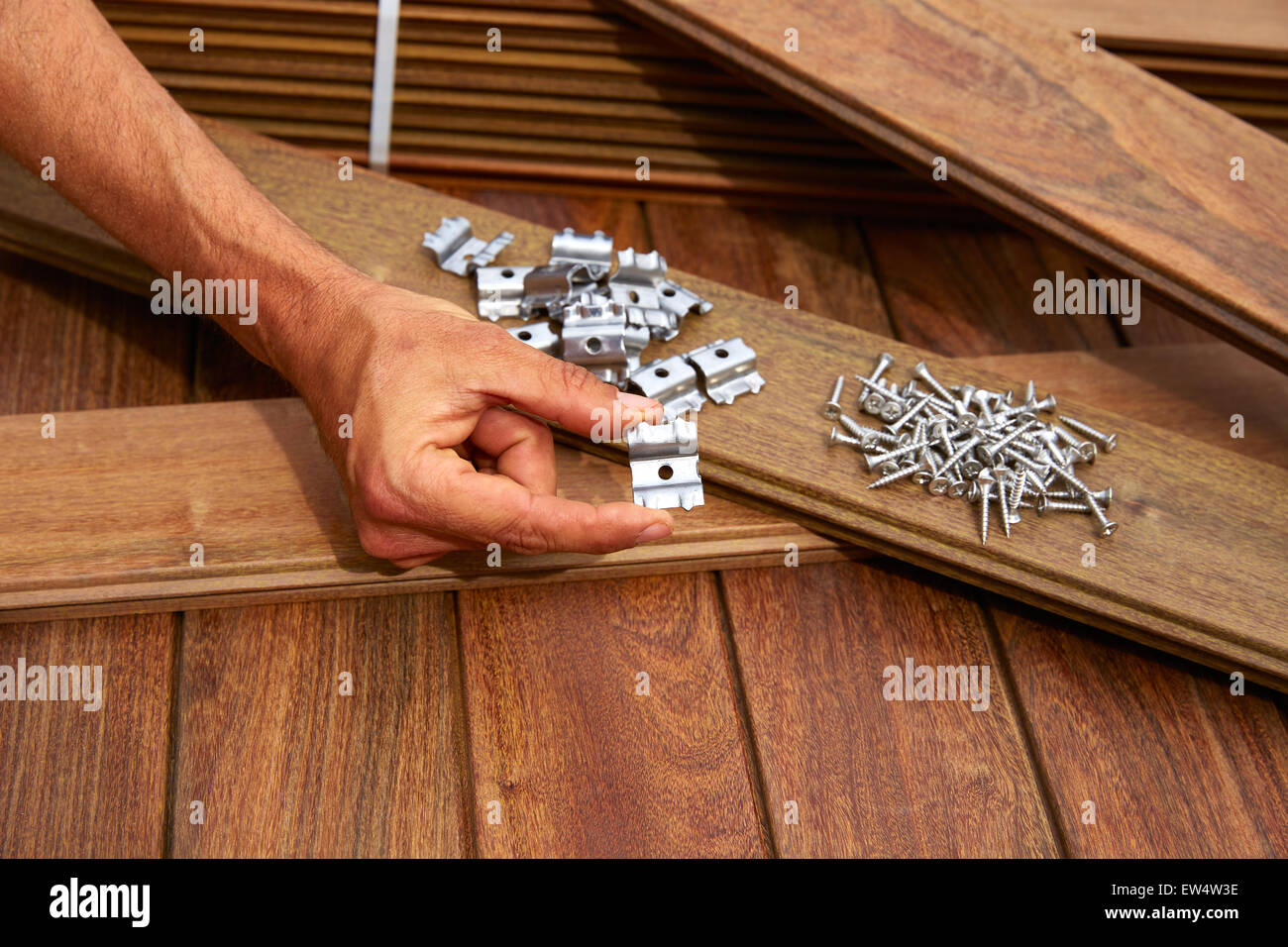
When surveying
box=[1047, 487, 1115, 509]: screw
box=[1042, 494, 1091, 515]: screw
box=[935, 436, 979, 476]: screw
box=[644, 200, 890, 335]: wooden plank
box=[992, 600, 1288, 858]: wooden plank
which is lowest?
box=[992, 600, 1288, 858]: wooden plank

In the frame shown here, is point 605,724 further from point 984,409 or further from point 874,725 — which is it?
point 984,409

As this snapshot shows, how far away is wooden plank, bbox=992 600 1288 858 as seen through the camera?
124cm

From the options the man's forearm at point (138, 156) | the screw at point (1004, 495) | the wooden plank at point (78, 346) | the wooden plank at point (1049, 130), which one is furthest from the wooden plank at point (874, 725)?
the wooden plank at point (78, 346)

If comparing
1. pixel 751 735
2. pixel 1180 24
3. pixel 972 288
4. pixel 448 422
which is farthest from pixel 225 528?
pixel 1180 24

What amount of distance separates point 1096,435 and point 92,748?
113 centimetres

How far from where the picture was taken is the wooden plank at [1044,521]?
4.11 ft

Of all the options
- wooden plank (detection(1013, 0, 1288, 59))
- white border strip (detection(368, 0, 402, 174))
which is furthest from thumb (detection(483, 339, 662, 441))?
wooden plank (detection(1013, 0, 1288, 59))

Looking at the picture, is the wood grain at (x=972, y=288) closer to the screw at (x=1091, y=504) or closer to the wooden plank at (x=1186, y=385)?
the wooden plank at (x=1186, y=385)

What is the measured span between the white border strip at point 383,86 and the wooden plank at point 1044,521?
325mm

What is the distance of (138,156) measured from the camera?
1.26 m

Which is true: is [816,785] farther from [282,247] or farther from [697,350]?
[282,247]

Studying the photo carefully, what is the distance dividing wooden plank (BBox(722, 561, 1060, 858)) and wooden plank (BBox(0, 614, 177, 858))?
62cm

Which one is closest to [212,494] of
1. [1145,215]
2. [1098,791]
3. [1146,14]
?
[1098,791]

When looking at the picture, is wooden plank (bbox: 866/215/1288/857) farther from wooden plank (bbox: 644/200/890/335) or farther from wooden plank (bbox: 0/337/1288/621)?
wooden plank (bbox: 644/200/890/335)
